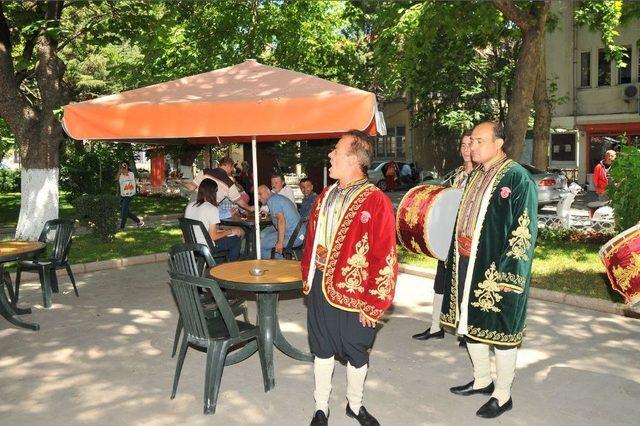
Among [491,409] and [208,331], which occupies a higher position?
[208,331]

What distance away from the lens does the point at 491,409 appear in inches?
170

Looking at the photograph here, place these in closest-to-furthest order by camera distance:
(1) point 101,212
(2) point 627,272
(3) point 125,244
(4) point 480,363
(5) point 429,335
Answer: (4) point 480,363 → (2) point 627,272 → (5) point 429,335 → (1) point 101,212 → (3) point 125,244

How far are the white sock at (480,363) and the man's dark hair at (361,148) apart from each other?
5.16 feet

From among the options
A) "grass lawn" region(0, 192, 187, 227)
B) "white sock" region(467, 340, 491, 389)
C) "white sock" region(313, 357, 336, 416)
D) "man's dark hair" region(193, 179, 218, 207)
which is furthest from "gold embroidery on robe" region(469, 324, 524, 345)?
"grass lawn" region(0, 192, 187, 227)

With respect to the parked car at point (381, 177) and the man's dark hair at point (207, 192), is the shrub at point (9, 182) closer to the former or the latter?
the parked car at point (381, 177)

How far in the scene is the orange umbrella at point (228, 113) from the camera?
5238 millimetres

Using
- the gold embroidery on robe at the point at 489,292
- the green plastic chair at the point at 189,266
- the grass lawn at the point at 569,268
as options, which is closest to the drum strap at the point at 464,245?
the gold embroidery on robe at the point at 489,292

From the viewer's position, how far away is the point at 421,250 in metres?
5.23

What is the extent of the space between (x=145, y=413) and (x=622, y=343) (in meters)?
4.38

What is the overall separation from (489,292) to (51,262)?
5.62 meters

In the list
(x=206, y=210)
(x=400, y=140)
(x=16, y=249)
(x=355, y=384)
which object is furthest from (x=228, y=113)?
(x=400, y=140)

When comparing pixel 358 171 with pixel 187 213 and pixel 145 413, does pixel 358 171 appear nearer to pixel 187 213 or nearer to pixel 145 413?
pixel 145 413

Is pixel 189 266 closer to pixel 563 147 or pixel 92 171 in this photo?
pixel 92 171

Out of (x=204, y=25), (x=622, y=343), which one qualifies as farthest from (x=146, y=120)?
(x=204, y=25)
